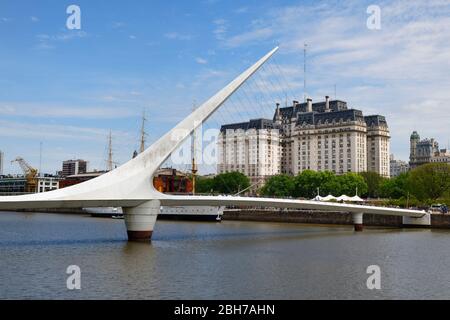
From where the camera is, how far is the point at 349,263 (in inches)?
945

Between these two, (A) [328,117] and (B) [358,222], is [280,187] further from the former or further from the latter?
(B) [358,222]

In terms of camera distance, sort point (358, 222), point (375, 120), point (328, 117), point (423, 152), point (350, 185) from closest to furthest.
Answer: point (358, 222), point (350, 185), point (328, 117), point (375, 120), point (423, 152)

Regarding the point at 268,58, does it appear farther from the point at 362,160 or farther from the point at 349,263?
the point at 362,160

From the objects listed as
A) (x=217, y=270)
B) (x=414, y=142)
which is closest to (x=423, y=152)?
(x=414, y=142)

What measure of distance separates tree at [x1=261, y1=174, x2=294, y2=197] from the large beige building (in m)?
26.4

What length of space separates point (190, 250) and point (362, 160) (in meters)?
91.8

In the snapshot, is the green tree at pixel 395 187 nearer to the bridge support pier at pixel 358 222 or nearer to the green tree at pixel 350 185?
the green tree at pixel 350 185

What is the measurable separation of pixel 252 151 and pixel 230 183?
31.3m

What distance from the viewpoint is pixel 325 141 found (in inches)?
4601

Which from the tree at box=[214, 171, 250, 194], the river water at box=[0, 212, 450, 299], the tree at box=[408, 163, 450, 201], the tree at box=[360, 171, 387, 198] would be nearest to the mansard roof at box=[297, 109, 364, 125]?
the tree at box=[360, 171, 387, 198]

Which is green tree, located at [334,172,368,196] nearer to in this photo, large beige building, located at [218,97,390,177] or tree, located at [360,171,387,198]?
tree, located at [360,171,387,198]

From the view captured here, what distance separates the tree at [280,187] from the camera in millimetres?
88062

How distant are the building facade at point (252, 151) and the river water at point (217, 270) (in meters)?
90.0
